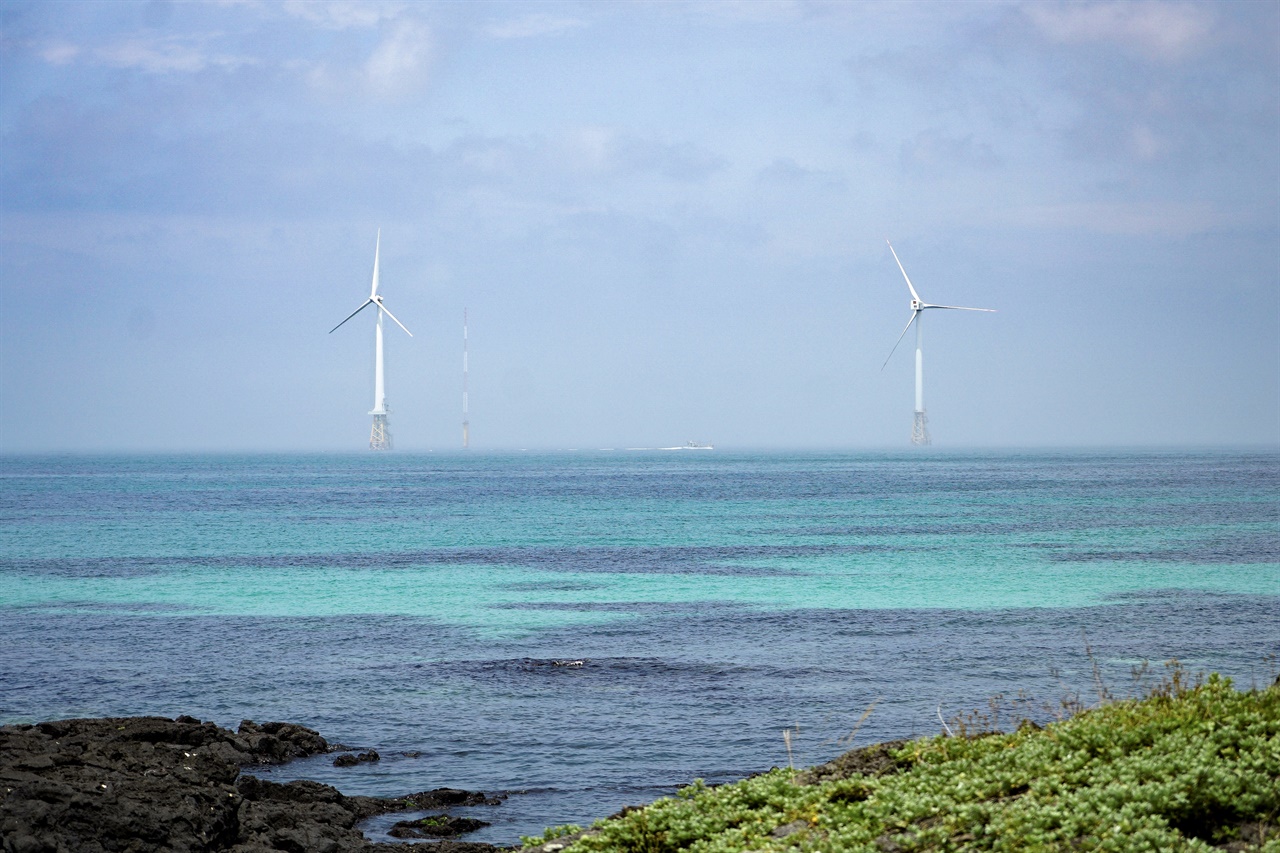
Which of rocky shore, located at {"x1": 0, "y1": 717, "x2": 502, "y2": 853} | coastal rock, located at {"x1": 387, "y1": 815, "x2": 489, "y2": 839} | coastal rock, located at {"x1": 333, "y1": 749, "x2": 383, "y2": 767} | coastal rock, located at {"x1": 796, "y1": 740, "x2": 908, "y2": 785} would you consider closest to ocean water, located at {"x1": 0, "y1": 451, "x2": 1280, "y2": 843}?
coastal rock, located at {"x1": 333, "y1": 749, "x2": 383, "y2": 767}

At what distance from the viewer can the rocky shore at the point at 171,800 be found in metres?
11.1

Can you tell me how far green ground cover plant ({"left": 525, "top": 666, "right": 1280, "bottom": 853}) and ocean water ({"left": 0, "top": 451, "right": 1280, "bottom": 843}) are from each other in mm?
2235

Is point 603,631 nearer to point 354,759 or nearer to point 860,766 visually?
point 354,759

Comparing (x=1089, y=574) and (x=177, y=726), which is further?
(x=1089, y=574)

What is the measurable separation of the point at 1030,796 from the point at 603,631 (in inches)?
904

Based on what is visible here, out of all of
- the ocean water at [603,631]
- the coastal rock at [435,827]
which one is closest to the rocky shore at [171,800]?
the coastal rock at [435,827]

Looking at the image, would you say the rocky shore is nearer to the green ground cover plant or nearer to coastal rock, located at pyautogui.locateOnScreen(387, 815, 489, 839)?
coastal rock, located at pyautogui.locateOnScreen(387, 815, 489, 839)

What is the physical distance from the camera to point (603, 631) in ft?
102

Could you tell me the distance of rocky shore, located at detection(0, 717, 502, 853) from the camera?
11102 mm

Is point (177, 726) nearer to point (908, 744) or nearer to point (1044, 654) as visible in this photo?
point (908, 744)

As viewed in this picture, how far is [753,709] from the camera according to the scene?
21.0 metres

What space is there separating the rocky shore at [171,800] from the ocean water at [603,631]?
2.52 feet

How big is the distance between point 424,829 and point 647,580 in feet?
94.4

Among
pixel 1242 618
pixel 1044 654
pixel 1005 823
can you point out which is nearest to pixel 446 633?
pixel 1044 654
